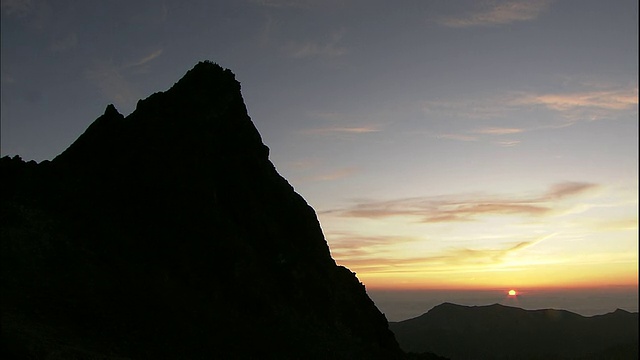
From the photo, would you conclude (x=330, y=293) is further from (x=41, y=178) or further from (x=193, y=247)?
(x=41, y=178)

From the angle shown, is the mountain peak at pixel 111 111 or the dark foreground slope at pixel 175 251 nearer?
the dark foreground slope at pixel 175 251

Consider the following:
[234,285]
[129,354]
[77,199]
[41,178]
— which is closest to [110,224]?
[77,199]

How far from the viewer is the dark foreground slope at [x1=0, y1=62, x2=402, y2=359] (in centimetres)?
3569

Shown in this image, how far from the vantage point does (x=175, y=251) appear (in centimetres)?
4988

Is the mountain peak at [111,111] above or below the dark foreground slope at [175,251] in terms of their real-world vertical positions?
above

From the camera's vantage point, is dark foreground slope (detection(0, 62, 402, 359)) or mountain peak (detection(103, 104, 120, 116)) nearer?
dark foreground slope (detection(0, 62, 402, 359))

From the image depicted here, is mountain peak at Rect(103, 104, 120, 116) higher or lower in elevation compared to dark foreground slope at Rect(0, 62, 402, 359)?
higher

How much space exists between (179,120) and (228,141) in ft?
21.3

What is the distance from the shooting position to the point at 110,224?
157 ft

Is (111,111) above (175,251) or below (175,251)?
above

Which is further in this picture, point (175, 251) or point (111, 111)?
point (111, 111)

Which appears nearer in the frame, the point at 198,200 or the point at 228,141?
the point at 198,200

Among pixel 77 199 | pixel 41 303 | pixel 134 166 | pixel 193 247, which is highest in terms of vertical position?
pixel 134 166

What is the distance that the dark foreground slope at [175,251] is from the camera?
117 ft
